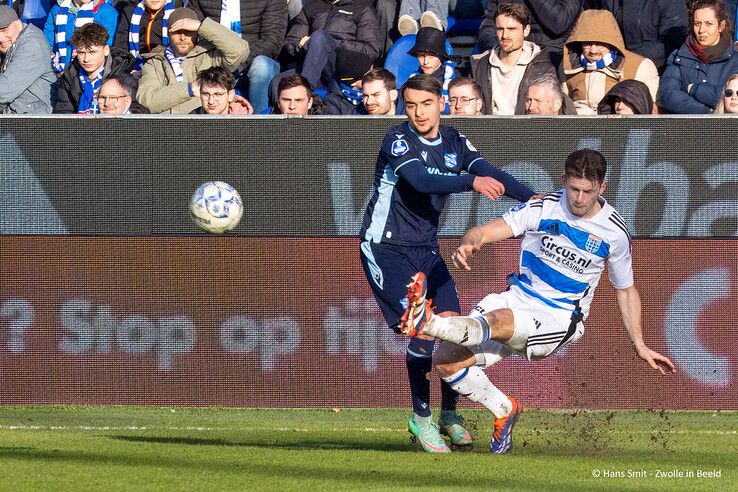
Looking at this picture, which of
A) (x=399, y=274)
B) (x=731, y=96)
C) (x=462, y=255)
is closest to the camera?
(x=462, y=255)

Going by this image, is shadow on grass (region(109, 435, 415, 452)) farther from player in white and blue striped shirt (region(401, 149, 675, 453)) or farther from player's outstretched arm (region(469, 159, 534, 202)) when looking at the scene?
player's outstretched arm (region(469, 159, 534, 202))

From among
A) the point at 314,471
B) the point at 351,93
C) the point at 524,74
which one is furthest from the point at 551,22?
the point at 314,471

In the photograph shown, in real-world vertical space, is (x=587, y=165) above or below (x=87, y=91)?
above

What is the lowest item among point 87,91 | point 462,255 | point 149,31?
point 462,255

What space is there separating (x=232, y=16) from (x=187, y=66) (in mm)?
926

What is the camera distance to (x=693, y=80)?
1239 cm

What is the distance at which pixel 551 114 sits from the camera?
38.8ft

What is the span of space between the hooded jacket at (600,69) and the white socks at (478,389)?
452 centimetres

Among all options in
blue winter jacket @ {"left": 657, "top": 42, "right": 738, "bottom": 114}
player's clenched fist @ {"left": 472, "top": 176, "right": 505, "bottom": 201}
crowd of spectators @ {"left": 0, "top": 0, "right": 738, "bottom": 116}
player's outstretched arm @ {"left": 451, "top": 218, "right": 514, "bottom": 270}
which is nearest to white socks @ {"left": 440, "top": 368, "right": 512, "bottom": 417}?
player's outstretched arm @ {"left": 451, "top": 218, "right": 514, "bottom": 270}

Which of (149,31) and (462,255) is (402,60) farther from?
(462,255)

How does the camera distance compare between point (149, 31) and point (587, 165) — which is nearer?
point (587, 165)

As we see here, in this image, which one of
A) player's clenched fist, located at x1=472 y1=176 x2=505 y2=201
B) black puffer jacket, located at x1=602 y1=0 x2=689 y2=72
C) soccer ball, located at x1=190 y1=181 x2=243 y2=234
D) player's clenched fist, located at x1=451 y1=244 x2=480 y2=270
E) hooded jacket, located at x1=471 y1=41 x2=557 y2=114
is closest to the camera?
player's clenched fist, located at x1=451 y1=244 x2=480 y2=270

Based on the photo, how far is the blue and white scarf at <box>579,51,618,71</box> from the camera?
12625 millimetres

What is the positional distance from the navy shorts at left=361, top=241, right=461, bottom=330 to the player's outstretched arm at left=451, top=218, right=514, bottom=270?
874 mm
